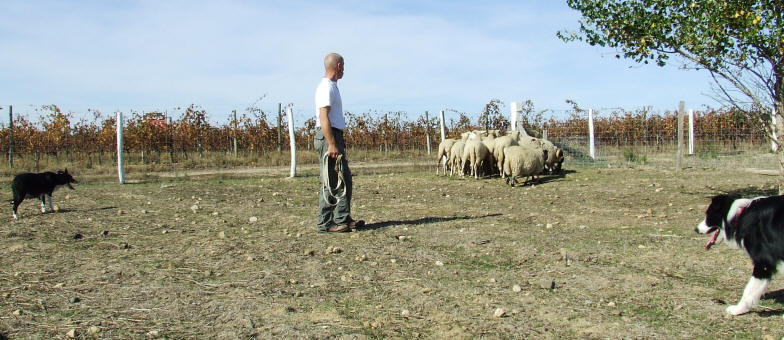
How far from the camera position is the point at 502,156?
1423 cm

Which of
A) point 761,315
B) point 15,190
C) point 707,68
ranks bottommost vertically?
point 761,315

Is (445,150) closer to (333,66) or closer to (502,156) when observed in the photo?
(502,156)

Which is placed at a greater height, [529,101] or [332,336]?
[529,101]

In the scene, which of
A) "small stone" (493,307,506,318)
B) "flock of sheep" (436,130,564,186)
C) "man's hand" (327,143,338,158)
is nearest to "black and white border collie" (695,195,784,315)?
"small stone" (493,307,506,318)

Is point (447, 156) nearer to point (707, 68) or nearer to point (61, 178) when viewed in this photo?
point (707, 68)

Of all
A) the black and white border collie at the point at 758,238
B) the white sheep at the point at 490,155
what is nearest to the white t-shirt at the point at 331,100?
the black and white border collie at the point at 758,238

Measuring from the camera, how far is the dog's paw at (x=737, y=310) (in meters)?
4.08

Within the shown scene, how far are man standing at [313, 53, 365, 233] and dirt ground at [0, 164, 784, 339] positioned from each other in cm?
27

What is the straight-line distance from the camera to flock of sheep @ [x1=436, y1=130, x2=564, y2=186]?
13.1 metres

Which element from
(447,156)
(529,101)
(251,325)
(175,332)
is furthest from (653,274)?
(529,101)

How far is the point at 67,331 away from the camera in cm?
390

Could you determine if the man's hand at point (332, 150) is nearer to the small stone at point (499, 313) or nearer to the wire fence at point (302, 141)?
the small stone at point (499, 313)

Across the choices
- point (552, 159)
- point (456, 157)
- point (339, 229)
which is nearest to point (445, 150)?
point (456, 157)

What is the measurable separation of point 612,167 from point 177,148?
1610cm
